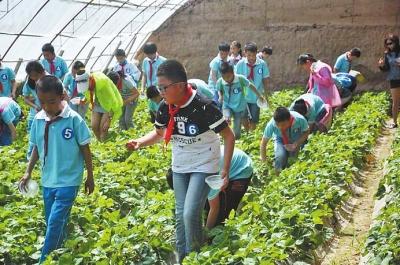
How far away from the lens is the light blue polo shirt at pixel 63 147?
475cm

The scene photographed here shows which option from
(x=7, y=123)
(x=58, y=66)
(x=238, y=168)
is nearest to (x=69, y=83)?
(x=58, y=66)

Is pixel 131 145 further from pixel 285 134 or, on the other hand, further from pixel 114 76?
pixel 114 76

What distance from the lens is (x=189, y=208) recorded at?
4531mm

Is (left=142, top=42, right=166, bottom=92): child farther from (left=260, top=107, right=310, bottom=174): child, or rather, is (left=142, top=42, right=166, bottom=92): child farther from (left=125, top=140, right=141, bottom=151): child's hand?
(left=125, top=140, right=141, bottom=151): child's hand

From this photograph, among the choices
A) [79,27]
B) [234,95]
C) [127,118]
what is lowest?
[127,118]

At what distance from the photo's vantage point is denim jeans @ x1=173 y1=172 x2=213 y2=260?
455 centimetres

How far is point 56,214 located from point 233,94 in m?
4.88

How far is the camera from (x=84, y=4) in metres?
14.4

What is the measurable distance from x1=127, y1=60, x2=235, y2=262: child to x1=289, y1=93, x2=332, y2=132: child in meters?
3.33

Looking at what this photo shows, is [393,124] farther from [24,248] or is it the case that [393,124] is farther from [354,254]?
[24,248]

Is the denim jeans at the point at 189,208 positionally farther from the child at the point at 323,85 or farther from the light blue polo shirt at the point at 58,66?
the light blue polo shirt at the point at 58,66

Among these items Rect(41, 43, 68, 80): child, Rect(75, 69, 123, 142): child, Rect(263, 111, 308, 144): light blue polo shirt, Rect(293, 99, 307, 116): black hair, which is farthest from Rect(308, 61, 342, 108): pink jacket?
Rect(41, 43, 68, 80): child

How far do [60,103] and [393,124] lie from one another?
7.99m

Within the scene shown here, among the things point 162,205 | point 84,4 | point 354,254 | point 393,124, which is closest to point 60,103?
point 162,205
